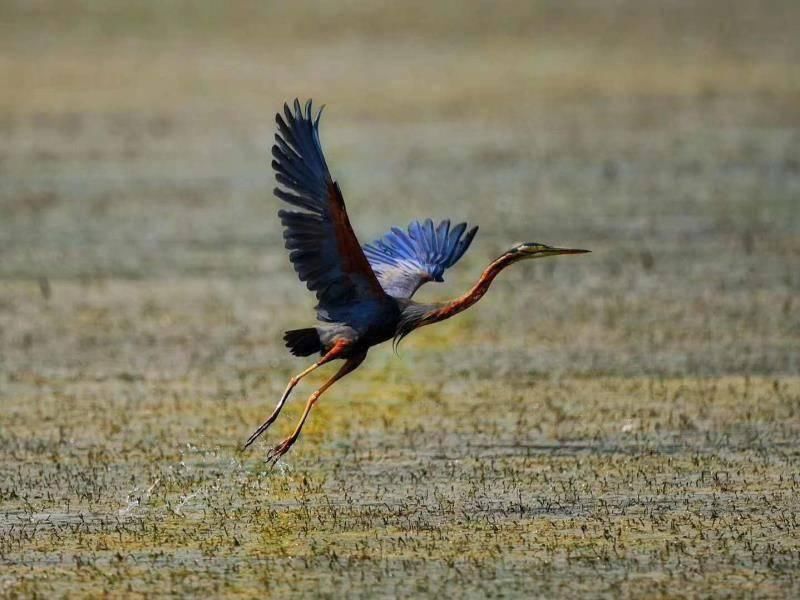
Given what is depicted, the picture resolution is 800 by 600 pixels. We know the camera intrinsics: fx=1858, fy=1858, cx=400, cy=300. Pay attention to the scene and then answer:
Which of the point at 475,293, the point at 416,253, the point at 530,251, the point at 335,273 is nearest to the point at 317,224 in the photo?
the point at 335,273

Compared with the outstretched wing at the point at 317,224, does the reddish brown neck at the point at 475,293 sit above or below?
below

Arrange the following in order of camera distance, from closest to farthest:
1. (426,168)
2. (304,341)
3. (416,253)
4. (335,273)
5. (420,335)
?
(335,273), (304,341), (416,253), (420,335), (426,168)

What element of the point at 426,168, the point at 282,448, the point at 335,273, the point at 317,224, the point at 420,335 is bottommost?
the point at 282,448

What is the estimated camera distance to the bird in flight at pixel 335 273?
6.90 m

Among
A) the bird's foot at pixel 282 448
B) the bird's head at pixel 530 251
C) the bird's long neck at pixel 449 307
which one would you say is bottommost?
the bird's foot at pixel 282 448

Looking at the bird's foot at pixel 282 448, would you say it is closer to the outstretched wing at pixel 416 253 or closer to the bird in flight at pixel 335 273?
the bird in flight at pixel 335 273

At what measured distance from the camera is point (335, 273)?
7160mm

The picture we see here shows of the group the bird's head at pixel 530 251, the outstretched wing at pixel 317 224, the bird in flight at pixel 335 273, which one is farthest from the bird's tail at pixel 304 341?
the bird's head at pixel 530 251

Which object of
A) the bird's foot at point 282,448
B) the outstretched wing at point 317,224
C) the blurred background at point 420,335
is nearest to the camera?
the blurred background at point 420,335

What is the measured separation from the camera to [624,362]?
378 inches

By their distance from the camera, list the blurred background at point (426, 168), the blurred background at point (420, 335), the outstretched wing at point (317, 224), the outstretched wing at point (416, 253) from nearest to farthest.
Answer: the blurred background at point (420, 335) < the outstretched wing at point (317, 224) < the outstretched wing at point (416, 253) < the blurred background at point (426, 168)

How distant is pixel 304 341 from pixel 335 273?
35 centimetres

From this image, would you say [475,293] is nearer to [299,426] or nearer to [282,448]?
[299,426]

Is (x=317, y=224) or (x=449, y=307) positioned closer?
(x=317, y=224)
